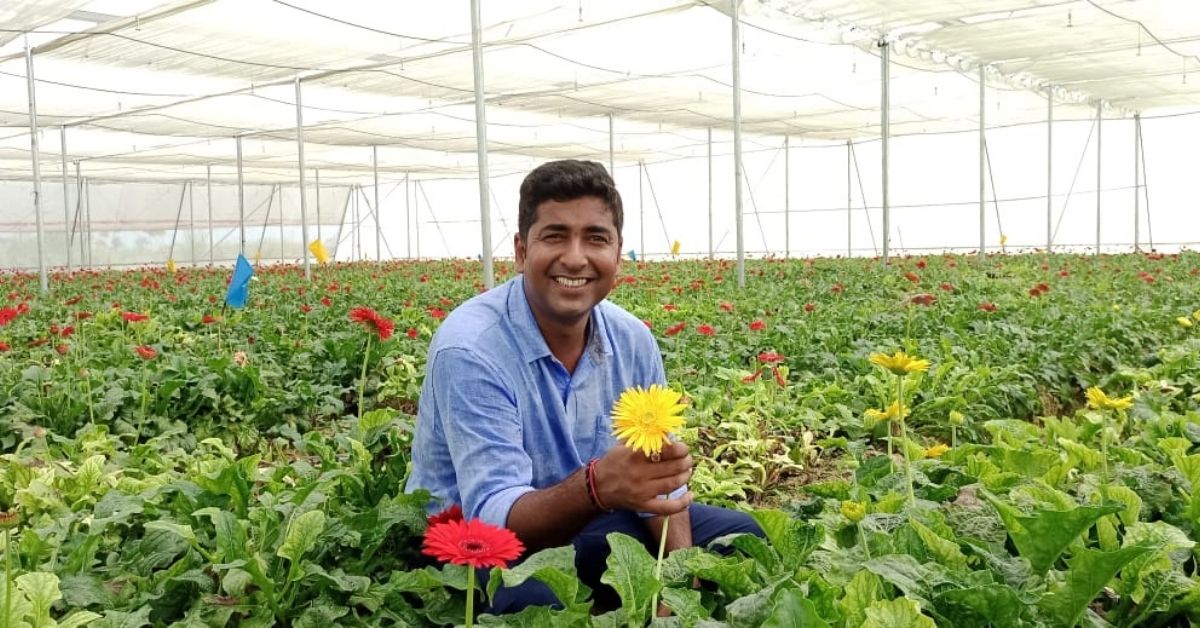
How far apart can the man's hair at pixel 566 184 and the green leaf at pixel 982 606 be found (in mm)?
1158

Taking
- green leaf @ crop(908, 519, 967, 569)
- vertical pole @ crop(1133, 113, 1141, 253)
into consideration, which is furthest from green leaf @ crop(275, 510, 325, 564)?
vertical pole @ crop(1133, 113, 1141, 253)

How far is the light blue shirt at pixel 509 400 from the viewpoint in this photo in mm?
2117

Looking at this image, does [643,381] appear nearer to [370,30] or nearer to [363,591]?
[363,591]

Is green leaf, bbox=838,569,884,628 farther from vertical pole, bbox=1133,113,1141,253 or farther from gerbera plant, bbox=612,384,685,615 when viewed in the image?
vertical pole, bbox=1133,113,1141,253

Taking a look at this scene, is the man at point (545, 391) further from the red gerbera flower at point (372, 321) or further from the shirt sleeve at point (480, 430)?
the red gerbera flower at point (372, 321)

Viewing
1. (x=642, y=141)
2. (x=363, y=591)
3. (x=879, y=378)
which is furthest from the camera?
(x=642, y=141)

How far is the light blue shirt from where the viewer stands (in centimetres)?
212

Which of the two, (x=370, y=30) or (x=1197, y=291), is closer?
(x=1197, y=291)

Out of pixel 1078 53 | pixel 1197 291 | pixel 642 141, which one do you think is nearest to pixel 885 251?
pixel 1078 53

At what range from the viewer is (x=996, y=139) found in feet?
80.2

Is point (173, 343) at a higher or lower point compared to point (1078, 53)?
lower

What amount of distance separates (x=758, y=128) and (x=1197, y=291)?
1433cm

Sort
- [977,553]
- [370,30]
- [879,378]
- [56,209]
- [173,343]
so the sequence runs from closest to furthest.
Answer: [977,553] → [879,378] → [173,343] → [370,30] → [56,209]

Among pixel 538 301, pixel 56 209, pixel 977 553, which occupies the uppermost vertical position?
pixel 56 209
